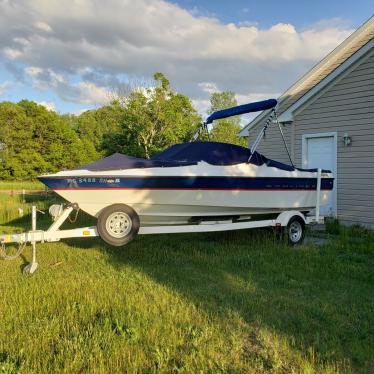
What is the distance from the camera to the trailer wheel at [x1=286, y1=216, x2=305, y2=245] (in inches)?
332

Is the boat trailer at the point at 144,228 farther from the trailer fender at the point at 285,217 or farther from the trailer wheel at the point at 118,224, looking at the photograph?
the trailer wheel at the point at 118,224

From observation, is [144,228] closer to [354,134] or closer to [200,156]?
[200,156]

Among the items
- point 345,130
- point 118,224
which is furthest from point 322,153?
point 118,224

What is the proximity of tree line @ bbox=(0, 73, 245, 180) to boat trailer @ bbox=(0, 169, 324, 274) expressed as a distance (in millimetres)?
17044

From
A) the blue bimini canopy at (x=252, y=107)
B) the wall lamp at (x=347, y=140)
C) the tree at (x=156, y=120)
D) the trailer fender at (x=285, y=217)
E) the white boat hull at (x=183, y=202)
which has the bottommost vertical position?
the trailer fender at (x=285, y=217)

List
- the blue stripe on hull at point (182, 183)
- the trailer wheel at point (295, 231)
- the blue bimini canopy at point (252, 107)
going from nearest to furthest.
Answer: the blue stripe on hull at point (182, 183) < the trailer wheel at point (295, 231) < the blue bimini canopy at point (252, 107)

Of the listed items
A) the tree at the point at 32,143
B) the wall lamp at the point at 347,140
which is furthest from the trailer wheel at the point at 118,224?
the tree at the point at 32,143

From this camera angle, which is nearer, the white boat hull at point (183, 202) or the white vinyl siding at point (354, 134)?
the white boat hull at point (183, 202)

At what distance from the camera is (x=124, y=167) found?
6.88 metres

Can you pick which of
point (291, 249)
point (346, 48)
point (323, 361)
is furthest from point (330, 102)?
point (323, 361)

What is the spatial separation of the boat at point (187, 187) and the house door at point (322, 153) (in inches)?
91.2

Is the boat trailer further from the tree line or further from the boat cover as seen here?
the tree line

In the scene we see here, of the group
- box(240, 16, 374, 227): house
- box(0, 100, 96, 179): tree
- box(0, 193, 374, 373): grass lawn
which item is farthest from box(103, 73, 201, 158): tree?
box(0, 100, 96, 179): tree

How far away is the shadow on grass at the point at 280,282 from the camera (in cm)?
402
